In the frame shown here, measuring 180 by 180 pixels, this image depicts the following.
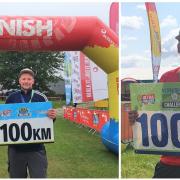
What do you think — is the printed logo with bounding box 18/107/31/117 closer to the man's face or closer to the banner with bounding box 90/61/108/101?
the man's face

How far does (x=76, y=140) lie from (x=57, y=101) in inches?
446

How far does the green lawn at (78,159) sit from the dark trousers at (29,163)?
204 cm

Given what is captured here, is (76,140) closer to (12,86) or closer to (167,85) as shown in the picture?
(12,86)

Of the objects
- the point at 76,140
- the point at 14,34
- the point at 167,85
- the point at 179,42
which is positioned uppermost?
the point at 14,34

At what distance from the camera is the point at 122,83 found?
4.09m

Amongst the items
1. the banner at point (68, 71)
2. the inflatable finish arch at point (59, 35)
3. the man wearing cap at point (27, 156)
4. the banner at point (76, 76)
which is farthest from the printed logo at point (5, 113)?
the banner at point (68, 71)

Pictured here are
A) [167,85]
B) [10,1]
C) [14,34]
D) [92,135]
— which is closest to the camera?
[167,85]

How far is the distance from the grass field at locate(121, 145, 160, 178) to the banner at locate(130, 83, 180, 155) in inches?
21.5

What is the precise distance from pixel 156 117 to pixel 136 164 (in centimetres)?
91

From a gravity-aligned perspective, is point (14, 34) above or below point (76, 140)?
above

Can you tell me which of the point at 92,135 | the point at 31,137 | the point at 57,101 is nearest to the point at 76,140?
the point at 92,135

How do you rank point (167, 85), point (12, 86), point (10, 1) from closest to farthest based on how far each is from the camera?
point (167, 85) < point (10, 1) < point (12, 86)

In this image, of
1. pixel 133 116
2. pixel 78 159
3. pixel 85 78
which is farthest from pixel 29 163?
pixel 85 78

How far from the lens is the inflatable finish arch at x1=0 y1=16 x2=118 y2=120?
4.99m
